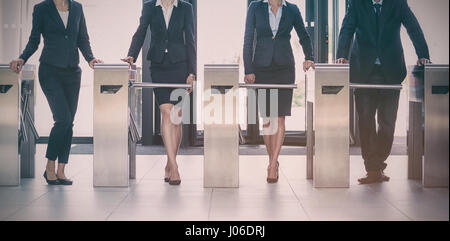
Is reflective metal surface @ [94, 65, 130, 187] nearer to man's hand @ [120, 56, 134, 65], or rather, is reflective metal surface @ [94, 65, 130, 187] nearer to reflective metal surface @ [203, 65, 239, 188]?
man's hand @ [120, 56, 134, 65]

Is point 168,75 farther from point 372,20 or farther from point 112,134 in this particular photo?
point 372,20

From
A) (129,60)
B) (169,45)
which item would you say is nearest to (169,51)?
(169,45)

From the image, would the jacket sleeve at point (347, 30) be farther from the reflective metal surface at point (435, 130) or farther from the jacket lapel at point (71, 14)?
the jacket lapel at point (71, 14)

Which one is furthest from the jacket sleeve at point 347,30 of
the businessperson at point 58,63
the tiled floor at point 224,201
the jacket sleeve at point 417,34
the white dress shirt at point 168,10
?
the businessperson at point 58,63

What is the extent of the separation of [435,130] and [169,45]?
1.85 meters

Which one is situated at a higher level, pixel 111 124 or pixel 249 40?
pixel 249 40

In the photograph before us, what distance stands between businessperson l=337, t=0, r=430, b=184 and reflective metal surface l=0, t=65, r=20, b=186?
2.21 metres

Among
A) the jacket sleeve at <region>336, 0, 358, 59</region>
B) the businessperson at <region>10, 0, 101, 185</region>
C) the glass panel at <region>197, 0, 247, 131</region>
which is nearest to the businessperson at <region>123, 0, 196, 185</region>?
the businessperson at <region>10, 0, 101, 185</region>

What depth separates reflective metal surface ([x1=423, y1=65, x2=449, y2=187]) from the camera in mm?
4105

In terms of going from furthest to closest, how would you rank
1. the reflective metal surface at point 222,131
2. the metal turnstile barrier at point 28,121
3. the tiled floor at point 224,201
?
1. the metal turnstile barrier at point 28,121
2. the reflective metal surface at point 222,131
3. the tiled floor at point 224,201

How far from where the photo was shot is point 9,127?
4258 millimetres

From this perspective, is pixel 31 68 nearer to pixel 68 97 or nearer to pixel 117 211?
pixel 68 97

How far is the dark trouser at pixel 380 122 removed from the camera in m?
4.38

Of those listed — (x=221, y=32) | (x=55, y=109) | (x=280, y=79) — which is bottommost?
(x=55, y=109)
